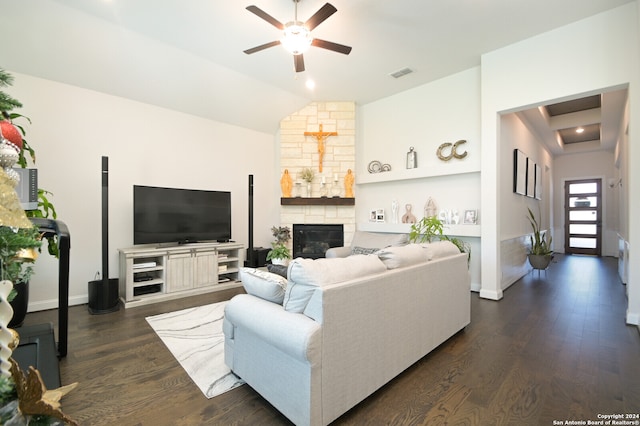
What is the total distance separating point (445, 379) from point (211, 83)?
15.7 ft

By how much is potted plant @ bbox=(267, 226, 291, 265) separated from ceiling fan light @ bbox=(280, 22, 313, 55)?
325 centimetres

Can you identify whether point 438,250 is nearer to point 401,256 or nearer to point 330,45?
point 401,256

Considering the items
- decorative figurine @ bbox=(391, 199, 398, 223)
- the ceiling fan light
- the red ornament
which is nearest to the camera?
the red ornament

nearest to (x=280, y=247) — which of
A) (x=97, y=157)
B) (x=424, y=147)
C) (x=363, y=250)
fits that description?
(x=363, y=250)

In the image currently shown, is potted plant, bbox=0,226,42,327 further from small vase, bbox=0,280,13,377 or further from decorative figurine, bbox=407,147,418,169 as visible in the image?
decorative figurine, bbox=407,147,418,169

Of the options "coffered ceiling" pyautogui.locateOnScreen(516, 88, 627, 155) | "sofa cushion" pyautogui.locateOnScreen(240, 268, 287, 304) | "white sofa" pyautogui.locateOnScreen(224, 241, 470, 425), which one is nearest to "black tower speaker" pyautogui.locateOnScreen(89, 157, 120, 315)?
"white sofa" pyautogui.locateOnScreen(224, 241, 470, 425)

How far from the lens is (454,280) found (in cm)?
268

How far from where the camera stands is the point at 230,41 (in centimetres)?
377

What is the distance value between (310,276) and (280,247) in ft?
12.3

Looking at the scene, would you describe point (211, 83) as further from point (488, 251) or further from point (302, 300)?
point (488, 251)

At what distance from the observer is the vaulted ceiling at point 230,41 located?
3133 millimetres

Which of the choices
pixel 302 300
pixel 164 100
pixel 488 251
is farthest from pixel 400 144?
pixel 302 300

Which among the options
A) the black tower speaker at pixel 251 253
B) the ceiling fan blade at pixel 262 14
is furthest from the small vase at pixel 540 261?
the ceiling fan blade at pixel 262 14

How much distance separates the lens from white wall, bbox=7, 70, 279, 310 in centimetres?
358
